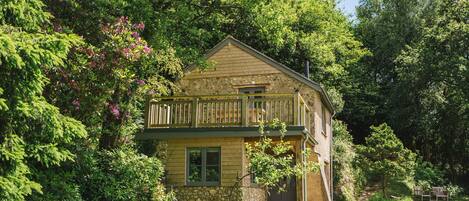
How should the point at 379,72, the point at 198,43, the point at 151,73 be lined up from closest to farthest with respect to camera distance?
the point at 151,73
the point at 198,43
the point at 379,72

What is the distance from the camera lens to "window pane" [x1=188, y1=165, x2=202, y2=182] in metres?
16.9

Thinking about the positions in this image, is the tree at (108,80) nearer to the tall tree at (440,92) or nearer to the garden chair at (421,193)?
the garden chair at (421,193)

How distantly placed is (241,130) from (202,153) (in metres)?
1.77

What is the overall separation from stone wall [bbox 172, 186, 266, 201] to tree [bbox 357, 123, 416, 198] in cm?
1115

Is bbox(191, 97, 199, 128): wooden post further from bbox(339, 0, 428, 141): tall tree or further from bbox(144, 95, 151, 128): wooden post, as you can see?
bbox(339, 0, 428, 141): tall tree

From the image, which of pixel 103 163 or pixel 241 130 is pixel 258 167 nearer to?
pixel 241 130

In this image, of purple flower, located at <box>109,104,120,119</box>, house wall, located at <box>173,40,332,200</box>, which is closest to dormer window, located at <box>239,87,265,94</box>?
house wall, located at <box>173,40,332,200</box>

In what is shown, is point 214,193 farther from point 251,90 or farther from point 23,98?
point 23,98

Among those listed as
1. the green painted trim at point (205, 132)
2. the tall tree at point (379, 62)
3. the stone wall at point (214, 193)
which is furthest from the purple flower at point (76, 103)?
the tall tree at point (379, 62)

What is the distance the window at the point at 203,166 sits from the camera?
16797mm

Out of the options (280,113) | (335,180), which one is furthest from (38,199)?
(335,180)

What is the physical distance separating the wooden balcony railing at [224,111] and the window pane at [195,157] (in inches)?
39.2

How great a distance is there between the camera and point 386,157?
Result: 2630cm

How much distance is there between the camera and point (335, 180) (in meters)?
25.7
